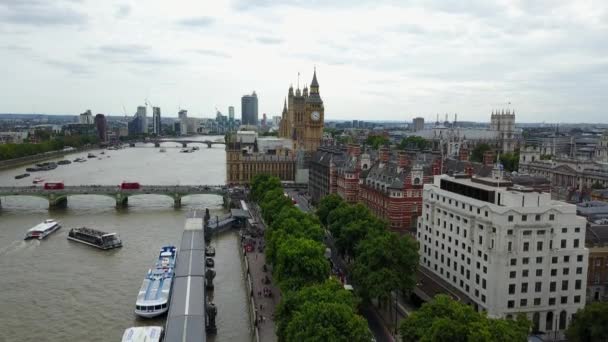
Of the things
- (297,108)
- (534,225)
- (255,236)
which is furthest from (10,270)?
(297,108)

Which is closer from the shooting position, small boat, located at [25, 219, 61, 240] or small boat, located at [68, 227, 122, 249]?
small boat, located at [68, 227, 122, 249]

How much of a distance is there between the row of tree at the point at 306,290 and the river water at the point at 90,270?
229 inches

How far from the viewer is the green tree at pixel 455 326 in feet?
92.6

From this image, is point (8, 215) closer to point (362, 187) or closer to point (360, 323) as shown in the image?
point (362, 187)

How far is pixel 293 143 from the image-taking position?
144 meters

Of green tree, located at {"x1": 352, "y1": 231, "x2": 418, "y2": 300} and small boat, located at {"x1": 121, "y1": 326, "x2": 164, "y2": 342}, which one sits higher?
green tree, located at {"x1": 352, "y1": 231, "x2": 418, "y2": 300}

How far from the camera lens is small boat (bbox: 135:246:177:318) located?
4381 cm

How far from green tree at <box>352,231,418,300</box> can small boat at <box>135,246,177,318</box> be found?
636 inches

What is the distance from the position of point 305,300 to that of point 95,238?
40.1 meters

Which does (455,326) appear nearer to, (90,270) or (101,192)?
(90,270)

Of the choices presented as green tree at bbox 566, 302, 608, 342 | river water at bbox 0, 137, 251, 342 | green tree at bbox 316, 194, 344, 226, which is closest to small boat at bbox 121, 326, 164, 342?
river water at bbox 0, 137, 251, 342

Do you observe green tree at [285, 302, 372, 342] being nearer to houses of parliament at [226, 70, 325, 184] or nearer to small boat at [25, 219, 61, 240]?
small boat at [25, 219, 61, 240]

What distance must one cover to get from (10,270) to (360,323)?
42.5 metres

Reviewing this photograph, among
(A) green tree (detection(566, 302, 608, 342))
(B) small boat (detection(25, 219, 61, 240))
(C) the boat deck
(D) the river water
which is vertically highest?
(A) green tree (detection(566, 302, 608, 342))
